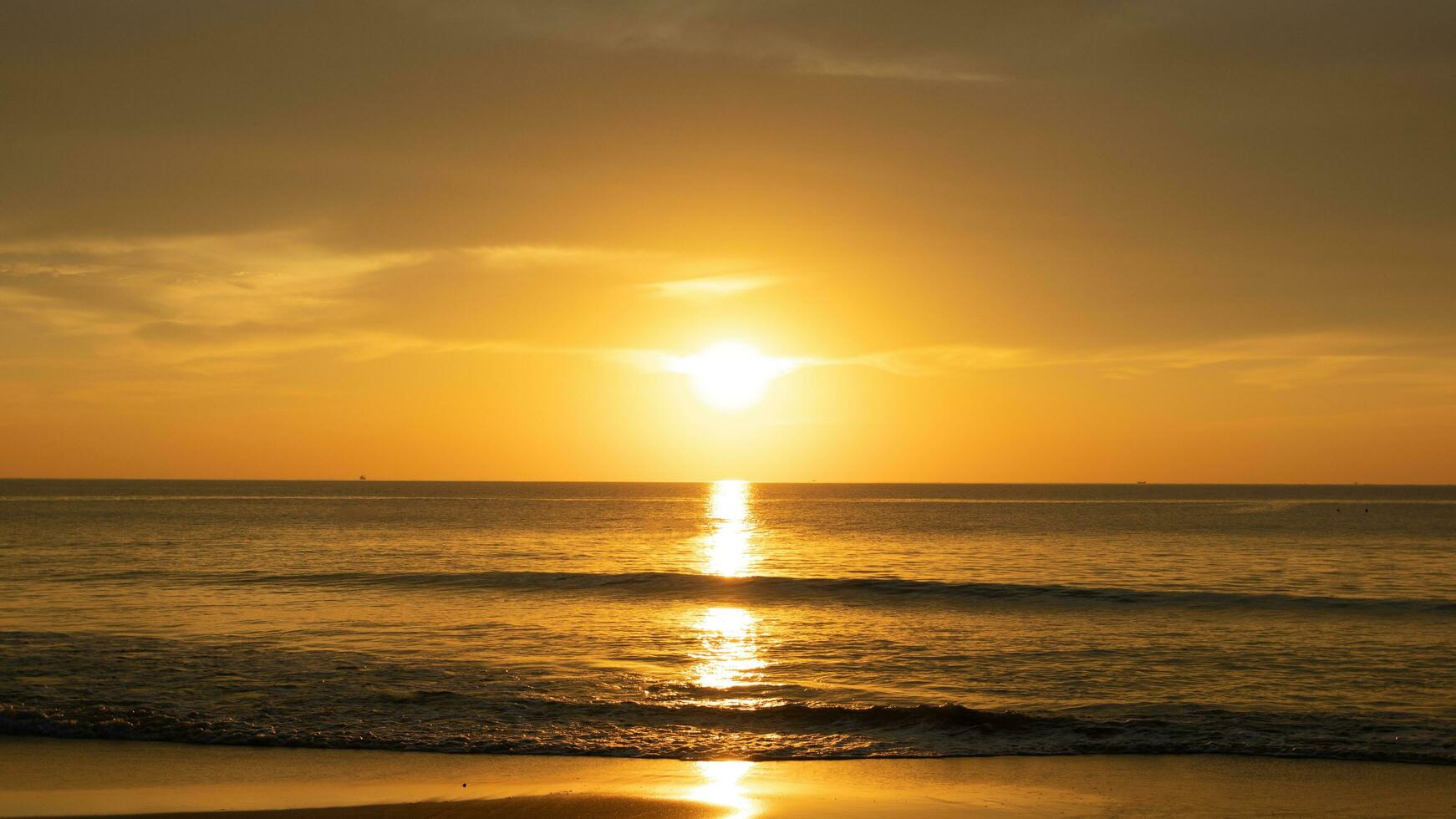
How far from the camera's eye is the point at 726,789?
14.0 m

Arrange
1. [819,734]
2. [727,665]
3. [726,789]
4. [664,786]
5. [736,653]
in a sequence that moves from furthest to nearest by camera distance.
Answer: [736,653]
[727,665]
[819,734]
[664,786]
[726,789]

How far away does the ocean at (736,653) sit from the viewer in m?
17.4

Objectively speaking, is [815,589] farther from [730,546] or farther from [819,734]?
[730,546]

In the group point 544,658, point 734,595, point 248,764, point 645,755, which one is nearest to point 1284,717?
point 645,755

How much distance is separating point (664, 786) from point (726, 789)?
87 centimetres

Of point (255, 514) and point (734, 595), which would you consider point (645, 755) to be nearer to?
point (734, 595)

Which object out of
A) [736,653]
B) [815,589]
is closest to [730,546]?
[815,589]

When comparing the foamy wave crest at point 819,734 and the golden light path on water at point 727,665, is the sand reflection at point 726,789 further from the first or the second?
the foamy wave crest at point 819,734

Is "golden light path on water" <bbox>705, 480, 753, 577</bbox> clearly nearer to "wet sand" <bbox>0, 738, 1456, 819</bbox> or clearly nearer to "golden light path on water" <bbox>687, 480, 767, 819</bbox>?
"golden light path on water" <bbox>687, 480, 767, 819</bbox>

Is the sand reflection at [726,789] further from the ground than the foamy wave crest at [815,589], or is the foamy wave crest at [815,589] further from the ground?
the sand reflection at [726,789]

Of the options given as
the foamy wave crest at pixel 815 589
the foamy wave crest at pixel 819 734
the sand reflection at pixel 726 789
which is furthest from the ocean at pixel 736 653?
the sand reflection at pixel 726 789

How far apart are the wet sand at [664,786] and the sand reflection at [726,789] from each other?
39mm

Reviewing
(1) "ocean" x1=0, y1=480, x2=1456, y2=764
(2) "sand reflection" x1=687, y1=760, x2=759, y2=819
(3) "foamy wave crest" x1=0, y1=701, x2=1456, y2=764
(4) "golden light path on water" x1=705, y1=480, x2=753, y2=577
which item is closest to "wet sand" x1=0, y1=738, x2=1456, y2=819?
(2) "sand reflection" x1=687, y1=760, x2=759, y2=819

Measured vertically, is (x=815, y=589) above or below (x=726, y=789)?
below
